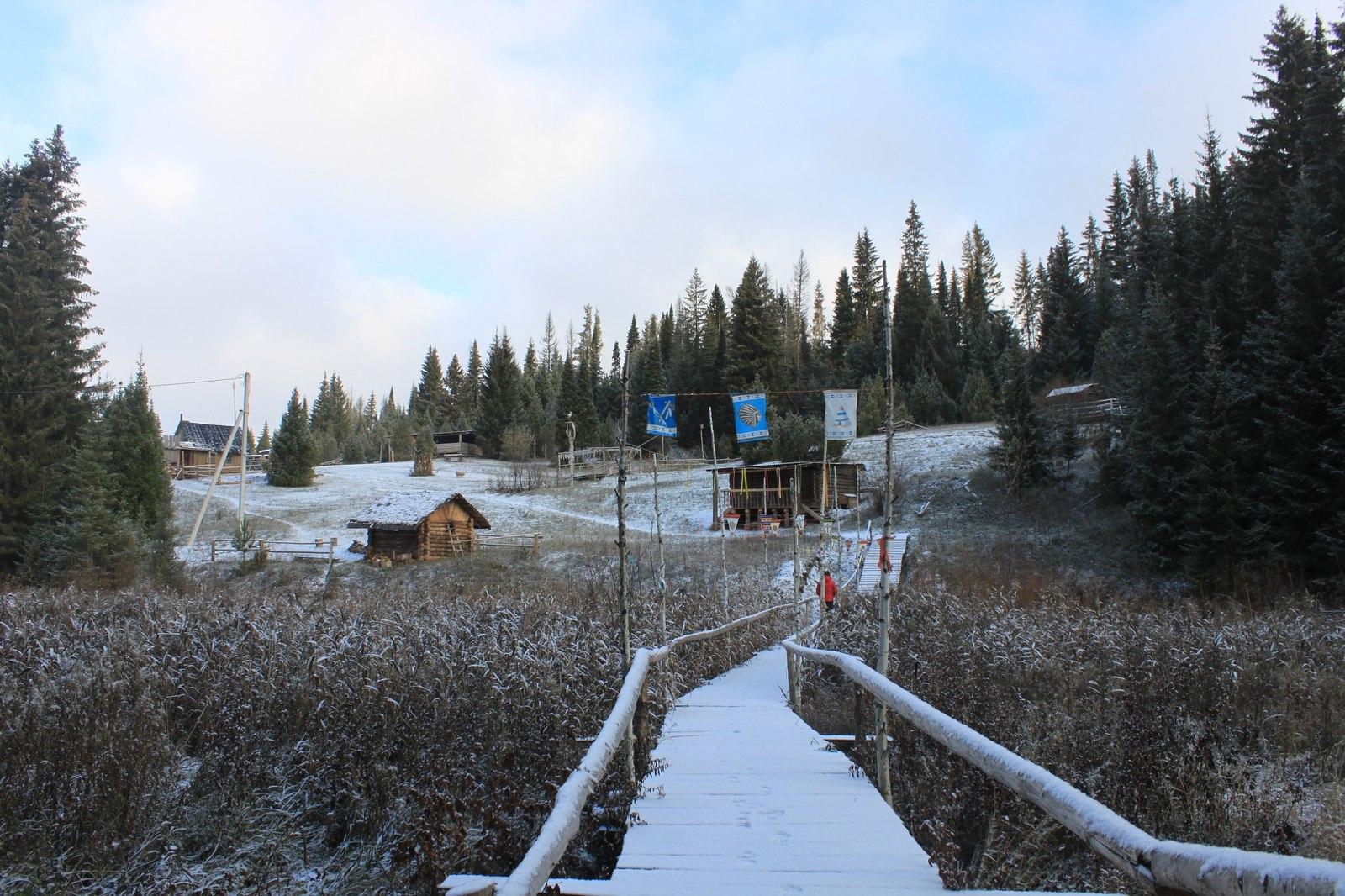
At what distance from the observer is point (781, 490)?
38344 millimetres

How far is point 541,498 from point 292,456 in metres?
19.0

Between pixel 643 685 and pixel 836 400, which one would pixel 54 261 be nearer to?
pixel 836 400

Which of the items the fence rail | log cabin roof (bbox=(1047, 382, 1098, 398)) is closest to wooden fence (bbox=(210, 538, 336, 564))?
the fence rail

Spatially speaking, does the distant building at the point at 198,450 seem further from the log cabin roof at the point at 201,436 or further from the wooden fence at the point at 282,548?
the wooden fence at the point at 282,548

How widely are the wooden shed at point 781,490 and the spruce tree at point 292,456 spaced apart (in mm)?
31548

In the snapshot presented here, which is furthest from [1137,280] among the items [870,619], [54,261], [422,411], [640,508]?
[422,411]

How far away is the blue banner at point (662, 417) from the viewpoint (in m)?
13.8

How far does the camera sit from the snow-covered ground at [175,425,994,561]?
4038 cm

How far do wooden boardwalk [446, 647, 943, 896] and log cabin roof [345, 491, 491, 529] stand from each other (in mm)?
29090

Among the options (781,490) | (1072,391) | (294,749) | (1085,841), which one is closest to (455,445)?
(781,490)

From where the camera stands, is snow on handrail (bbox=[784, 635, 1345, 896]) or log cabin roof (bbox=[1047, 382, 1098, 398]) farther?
log cabin roof (bbox=[1047, 382, 1098, 398])

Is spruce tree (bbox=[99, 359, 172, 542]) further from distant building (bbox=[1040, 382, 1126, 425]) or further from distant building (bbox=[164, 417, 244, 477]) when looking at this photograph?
distant building (bbox=[1040, 382, 1126, 425])

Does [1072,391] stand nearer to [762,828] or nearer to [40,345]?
[762,828]

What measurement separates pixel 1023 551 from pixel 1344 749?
23.2 m
